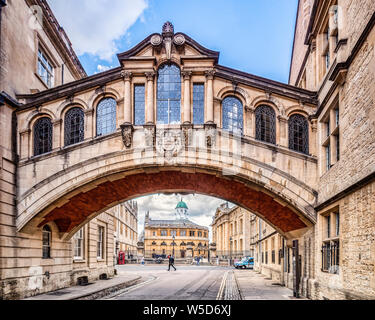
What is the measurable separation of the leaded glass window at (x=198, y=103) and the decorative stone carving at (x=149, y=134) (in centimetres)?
173

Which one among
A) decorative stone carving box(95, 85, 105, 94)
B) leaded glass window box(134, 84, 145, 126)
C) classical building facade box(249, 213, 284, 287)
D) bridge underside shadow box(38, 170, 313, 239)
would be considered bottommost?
classical building facade box(249, 213, 284, 287)

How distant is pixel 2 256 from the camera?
1438 centimetres

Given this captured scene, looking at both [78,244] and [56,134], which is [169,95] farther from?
[78,244]

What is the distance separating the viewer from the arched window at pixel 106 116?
16578 millimetres

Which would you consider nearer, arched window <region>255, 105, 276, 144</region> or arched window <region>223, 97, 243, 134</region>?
arched window <region>255, 105, 276, 144</region>

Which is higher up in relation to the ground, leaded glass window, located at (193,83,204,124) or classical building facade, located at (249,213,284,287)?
leaded glass window, located at (193,83,204,124)

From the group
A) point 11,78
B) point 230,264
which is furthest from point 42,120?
point 230,264

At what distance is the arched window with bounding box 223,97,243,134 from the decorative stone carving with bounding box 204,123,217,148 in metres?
0.62

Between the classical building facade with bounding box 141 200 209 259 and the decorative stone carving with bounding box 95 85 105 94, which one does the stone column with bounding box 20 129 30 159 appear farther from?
the classical building facade with bounding box 141 200 209 259

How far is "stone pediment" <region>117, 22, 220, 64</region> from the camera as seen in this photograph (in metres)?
16.4

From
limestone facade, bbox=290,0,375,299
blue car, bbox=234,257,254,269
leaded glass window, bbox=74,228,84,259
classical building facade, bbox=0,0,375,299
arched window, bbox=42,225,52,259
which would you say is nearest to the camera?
limestone facade, bbox=290,0,375,299

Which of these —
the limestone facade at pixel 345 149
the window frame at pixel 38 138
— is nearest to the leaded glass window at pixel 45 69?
the window frame at pixel 38 138

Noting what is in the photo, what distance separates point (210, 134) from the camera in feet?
51.9

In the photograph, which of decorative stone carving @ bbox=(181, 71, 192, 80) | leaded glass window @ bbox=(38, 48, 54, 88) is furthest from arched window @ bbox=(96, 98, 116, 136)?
leaded glass window @ bbox=(38, 48, 54, 88)
